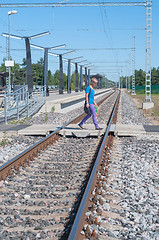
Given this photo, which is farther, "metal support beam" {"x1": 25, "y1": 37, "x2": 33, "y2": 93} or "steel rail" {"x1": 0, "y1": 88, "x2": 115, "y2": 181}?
"metal support beam" {"x1": 25, "y1": 37, "x2": 33, "y2": 93}

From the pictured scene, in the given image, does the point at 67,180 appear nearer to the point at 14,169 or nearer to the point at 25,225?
the point at 14,169

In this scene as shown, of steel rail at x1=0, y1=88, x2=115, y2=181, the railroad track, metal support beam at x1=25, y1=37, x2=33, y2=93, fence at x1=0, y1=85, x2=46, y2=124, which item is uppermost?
metal support beam at x1=25, y1=37, x2=33, y2=93

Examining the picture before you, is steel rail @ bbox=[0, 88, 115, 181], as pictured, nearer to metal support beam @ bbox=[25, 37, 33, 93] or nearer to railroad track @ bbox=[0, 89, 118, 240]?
railroad track @ bbox=[0, 89, 118, 240]

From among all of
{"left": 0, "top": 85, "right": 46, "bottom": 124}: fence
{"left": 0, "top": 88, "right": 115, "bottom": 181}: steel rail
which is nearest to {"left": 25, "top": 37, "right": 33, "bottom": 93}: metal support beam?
{"left": 0, "top": 85, "right": 46, "bottom": 124}: fence

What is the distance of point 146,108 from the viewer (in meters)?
28.7

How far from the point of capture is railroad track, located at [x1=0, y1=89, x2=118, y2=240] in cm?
424

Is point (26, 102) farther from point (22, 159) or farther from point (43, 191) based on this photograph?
point (43, 191)

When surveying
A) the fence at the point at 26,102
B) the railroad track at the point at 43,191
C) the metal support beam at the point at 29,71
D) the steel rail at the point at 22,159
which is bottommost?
the railroad track at the point at 43,191

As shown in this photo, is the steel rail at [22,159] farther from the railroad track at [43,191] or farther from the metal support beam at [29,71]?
the metal support beam at [29,71]

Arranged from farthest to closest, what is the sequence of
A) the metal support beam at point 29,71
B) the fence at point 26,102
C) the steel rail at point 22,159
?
the metal support beam at point 29,71 < the fence at point 26,102 < the steel rail at point 22,159

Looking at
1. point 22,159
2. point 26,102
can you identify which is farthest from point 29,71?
point 22,159

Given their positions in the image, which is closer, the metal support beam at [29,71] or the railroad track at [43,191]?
the railroad track at [43,191]

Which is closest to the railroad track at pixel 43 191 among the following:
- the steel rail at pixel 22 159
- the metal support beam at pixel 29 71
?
the steel rail at pixel 22 159

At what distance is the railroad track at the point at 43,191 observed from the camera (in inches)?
167
